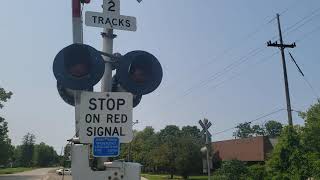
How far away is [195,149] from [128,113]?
6173 cm

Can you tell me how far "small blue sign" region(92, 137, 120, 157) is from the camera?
205 inches

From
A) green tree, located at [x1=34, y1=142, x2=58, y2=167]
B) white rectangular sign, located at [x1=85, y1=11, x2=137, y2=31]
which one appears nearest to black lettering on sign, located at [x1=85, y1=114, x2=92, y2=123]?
white rectangular sign, located at [x1=85, y1=11, x2=137, y2=31]

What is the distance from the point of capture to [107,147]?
523 centimetres

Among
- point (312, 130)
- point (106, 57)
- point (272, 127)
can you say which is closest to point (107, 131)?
point (106, 57)

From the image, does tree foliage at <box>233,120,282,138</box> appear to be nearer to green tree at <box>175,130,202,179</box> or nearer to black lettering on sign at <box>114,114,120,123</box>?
green tree at <box>175,130,202,179</box>

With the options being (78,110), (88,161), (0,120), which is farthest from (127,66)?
(0,120)

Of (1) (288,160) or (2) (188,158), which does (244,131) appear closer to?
(2) (188,158)

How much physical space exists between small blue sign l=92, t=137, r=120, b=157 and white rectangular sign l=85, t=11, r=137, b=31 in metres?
1.44

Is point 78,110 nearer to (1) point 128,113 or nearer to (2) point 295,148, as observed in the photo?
(1) point 128,113

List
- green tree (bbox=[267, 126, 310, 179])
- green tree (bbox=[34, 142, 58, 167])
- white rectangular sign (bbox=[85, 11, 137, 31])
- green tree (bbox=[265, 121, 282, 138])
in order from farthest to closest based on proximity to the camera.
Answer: green tree (bbox=[34, 142, 58, 167]) < green tree (bbox=[265, 121, 282, 138]) < green tree (bbox=[267, 126, 310, 179]) < white rectangular sign (bbox=[85, 11, 137, 31])

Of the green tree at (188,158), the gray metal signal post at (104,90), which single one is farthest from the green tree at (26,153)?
the gray metal signal post at (104,90)

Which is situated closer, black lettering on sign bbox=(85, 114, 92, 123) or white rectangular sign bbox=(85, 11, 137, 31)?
black lettering on sign bbox=(85, 114, 92, 123)

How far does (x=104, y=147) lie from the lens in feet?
17.2

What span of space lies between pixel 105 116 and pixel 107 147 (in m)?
0.32
